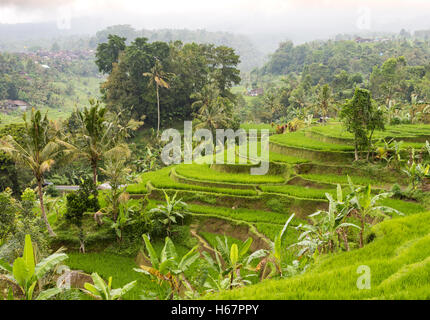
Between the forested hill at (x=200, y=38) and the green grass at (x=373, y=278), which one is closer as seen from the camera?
the green grass at (x=373, y=278)

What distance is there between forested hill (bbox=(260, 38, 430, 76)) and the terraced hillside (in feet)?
143

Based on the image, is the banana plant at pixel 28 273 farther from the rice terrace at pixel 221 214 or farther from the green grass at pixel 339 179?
the green grass at pixel 339 179

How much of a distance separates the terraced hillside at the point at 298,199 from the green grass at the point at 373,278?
1 centimetres

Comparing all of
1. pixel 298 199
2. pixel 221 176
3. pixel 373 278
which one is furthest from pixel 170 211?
pixel 373 278

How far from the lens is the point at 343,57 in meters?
62.0

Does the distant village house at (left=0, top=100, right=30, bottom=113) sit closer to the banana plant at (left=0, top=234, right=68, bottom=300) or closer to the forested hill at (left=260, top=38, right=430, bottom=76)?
the forested hill at (left=260, top=38, right=430, bottom=76)

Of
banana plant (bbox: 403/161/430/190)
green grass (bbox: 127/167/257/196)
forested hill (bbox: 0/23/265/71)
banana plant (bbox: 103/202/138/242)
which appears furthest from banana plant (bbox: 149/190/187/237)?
forested hill (bbox: 0/23/265/71)

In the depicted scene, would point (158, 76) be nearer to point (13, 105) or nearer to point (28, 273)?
point (28, 273)

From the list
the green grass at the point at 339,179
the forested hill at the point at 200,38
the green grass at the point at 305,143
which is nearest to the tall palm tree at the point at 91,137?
the green grass at the point at 339,179

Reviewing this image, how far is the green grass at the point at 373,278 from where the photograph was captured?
3.51m

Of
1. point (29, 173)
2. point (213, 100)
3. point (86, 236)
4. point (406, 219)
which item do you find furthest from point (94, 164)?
point (213, 100)

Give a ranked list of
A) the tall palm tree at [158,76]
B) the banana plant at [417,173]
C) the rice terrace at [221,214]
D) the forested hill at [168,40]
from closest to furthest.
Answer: the rice terrace at [221,214] → the banana plant at [417,173] → the tall palm tree at [158,76] → the forested hill at [168,40]

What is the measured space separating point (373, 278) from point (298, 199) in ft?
21.6

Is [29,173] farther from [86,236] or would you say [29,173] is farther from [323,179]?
[323,179]
